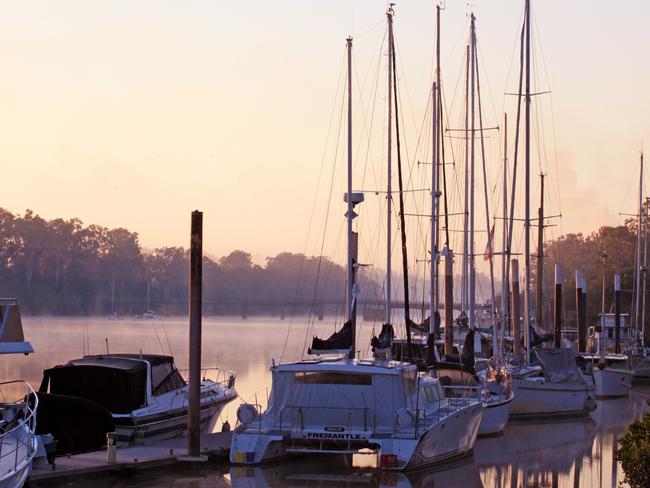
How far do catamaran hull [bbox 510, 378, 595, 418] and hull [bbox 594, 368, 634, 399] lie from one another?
404 inches

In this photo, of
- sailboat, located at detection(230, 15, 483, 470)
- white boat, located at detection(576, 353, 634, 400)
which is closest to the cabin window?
sailboat, located at detection(230, 15, 483, 470)

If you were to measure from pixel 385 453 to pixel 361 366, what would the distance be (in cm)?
233

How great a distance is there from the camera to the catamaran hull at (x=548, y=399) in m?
40.1

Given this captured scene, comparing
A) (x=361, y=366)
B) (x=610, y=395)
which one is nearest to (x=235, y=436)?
(x=361, y=366)

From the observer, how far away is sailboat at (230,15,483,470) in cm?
2645

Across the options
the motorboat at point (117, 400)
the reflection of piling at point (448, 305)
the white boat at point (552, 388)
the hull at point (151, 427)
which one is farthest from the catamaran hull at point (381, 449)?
the reflection of piling at point (448, 305)

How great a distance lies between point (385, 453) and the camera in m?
26.2

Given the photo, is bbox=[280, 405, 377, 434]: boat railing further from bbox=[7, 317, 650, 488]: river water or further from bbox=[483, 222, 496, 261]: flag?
bbox=[483, 222, 496, 261]: flag

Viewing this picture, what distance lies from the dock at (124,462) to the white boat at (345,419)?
3.54ft

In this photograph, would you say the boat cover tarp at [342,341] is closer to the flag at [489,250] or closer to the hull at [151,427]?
the hull at [151,427]

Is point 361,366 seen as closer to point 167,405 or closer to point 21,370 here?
point 167,405

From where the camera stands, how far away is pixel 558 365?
42531mm

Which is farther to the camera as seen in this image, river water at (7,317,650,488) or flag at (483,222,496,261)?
flag at (483,222,496,261)

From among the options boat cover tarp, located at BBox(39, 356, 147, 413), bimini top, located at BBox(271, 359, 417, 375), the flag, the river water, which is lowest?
the river water
